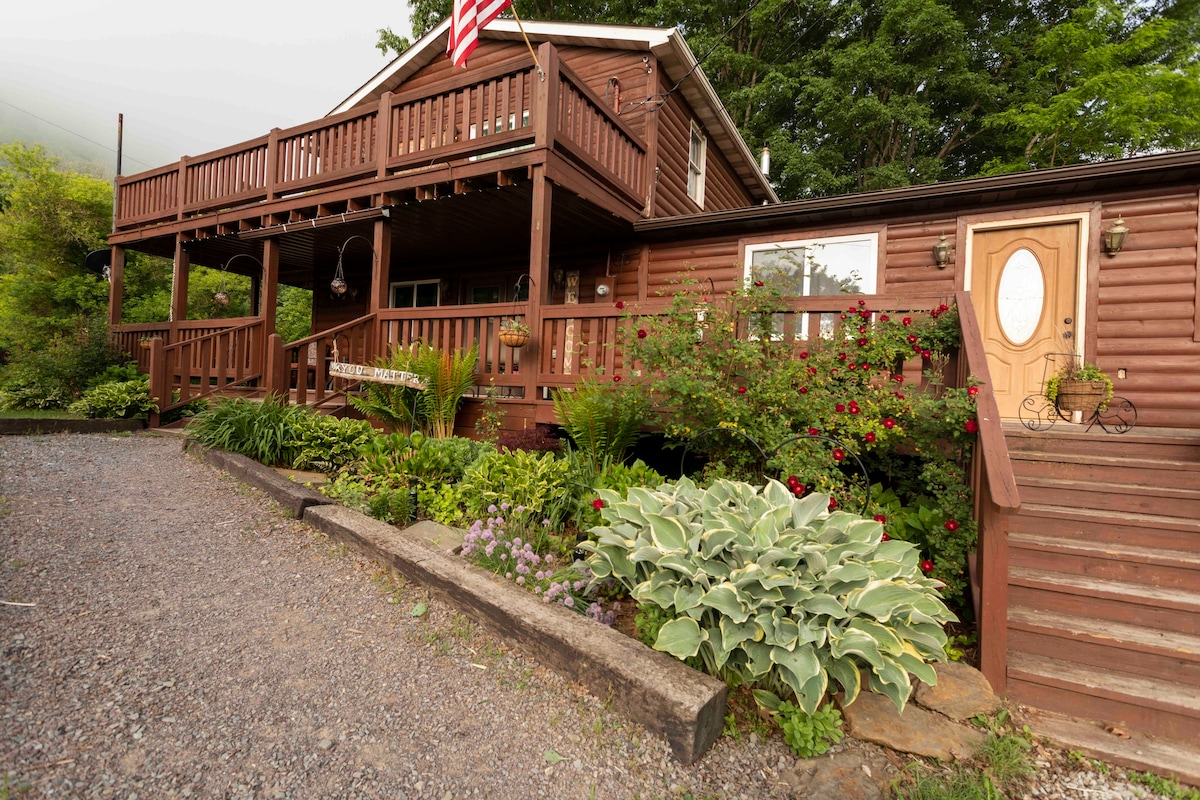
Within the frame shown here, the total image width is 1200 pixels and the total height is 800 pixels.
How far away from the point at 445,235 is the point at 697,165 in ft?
→ 16.7

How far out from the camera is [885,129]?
17719 millimetres

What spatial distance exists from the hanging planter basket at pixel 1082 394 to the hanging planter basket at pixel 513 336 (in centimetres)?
523

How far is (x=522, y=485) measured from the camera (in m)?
3.70

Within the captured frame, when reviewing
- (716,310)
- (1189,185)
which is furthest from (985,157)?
(716,310)

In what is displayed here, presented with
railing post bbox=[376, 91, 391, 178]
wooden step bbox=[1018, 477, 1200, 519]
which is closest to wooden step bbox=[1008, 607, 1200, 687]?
wooden step bbox=[1018, 477, 1200, 519]

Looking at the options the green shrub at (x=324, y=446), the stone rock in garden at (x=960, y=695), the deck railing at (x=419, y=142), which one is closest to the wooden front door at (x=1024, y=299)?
the stone rock in garden at (x=960, y=695)

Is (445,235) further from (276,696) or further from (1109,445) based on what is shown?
(1109,445)

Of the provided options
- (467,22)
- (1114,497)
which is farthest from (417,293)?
(1114,497)

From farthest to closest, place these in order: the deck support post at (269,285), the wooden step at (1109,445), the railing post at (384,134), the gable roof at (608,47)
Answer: the gable roof at (608,47) < the deck support post at (269,285) < the railing post at (384,134) < the wooden step at (1109,445)

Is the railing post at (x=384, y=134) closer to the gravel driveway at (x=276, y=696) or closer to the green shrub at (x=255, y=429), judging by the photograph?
the green shrub at (x=255, y=429)

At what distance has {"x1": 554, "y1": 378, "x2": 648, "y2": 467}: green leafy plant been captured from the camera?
4246 mm

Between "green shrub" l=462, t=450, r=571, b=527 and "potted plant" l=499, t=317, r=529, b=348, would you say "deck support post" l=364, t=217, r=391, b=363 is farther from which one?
"green shrub" l=462, t=450, r=571, b=527

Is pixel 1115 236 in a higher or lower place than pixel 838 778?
higher

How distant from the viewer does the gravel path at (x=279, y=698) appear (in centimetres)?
170
